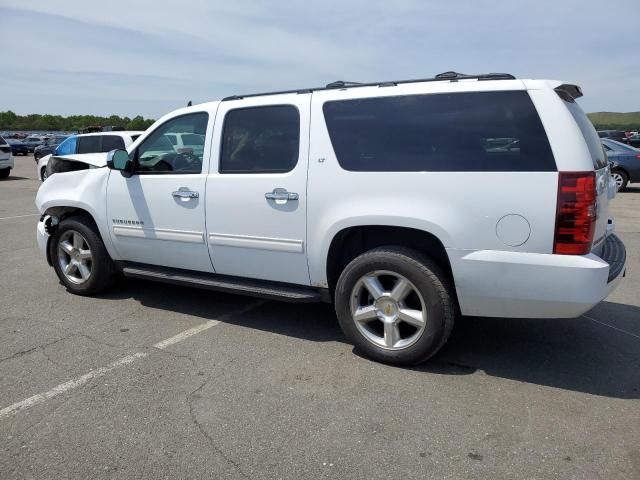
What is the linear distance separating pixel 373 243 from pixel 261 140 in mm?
1224

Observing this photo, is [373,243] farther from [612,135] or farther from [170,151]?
[612,135]

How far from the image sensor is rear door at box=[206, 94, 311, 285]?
160 inches

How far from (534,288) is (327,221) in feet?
4.77

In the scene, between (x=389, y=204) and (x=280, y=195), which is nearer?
(x=389, y=204)

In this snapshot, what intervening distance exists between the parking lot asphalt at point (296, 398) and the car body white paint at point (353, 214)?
0.54m

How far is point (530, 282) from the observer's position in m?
3.33

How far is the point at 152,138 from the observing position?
4938 millimetres

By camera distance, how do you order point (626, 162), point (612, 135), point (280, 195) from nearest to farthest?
point (280, 195) < point (626, 162) < point (612, 135)

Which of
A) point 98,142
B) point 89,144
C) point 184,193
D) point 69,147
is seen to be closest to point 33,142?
point 69,147

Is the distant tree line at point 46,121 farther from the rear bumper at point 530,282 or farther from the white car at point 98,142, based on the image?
the rear bumper at point 530,282

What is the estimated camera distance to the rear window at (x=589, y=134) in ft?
11.3

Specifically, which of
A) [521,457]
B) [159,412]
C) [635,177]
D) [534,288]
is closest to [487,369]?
[534,288]

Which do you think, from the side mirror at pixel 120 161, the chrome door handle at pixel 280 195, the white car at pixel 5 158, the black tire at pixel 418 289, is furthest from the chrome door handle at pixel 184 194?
the white car at pixel 5 158

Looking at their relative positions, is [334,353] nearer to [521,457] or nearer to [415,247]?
[415,247]
